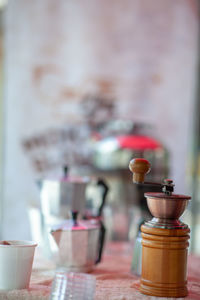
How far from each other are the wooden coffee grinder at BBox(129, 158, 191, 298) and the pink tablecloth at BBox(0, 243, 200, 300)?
3 centimetres

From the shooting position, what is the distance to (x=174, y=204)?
3.30ft

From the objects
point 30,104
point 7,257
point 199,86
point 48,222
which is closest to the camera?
point 7,257

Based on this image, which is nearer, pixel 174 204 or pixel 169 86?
pixel 174 204

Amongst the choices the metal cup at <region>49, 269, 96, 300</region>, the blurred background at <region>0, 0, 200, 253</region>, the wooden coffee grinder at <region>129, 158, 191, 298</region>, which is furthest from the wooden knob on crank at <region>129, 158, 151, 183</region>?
the blurred background at <region>0, 0, 200, 253</region>

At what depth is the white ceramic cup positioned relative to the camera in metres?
1.00

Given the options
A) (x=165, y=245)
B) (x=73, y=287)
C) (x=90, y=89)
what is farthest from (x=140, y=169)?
(x=90, y=89)

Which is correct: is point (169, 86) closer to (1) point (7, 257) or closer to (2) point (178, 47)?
(2) point (178, 47)

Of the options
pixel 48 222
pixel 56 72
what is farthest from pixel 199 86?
pixel 48 222

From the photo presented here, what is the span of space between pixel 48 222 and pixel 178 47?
9.99 feet

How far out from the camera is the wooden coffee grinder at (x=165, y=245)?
101 centimetres

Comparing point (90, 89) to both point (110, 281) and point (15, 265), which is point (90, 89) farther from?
point (15, 265)

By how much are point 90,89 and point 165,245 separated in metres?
3.05

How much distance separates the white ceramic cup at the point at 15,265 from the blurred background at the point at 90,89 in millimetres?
2656

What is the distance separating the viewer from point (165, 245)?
1007mm
